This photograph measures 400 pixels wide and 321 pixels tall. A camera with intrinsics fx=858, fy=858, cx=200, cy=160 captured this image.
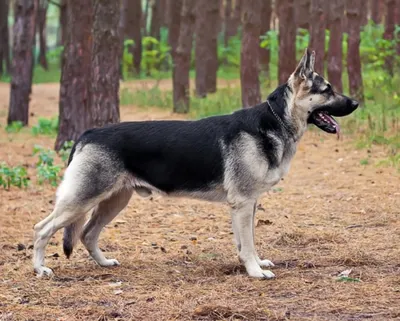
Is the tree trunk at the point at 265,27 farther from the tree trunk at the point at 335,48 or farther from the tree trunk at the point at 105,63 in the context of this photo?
the tree trunk at the point at 105,63

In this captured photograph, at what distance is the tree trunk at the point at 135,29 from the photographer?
3634 centimetres

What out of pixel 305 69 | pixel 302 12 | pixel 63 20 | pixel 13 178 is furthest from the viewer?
pixel 63 20

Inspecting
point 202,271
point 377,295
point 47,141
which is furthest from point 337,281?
point 47,141

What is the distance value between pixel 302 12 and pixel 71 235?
22.4 meters

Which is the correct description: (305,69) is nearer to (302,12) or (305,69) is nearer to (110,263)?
(110,263)

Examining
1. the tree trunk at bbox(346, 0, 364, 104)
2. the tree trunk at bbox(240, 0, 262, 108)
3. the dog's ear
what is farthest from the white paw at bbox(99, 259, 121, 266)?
the tree trunk at bbox(346, 0, 364, 104)

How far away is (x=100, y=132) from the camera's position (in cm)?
736

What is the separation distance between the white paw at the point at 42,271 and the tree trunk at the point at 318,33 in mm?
12486

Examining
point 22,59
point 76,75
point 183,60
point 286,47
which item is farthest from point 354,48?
point 22,59

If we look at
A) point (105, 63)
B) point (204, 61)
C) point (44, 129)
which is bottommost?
point (44, 129)

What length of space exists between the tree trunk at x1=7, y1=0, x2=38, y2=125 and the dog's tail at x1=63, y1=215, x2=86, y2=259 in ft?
44.4

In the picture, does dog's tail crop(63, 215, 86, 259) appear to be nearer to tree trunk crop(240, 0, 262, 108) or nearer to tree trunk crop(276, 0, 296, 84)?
tree trunk crop(240, 0, 262, 108)

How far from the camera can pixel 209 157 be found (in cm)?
728

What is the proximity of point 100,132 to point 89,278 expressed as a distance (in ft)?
4.08
